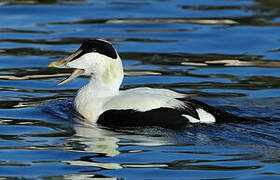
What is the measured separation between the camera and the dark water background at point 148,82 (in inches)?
293

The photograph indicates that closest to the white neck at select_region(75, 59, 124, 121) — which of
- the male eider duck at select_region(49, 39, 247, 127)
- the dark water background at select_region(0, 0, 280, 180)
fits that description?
the male eider duck at select_region(49, 39, 247, 127)

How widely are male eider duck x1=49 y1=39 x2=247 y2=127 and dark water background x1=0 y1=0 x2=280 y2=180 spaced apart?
0.15 m

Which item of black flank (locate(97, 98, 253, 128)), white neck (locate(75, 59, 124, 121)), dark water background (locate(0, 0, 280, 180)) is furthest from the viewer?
white neck (locate(75, 59, 124, 121))

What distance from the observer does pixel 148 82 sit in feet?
36.9

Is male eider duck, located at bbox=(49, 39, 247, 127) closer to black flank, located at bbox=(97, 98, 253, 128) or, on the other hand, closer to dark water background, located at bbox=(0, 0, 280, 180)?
black flank, located at bbox=(97, 98, 253, 128)

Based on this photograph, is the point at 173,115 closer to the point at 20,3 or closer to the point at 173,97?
the point at 173,97

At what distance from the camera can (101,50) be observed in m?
9.27

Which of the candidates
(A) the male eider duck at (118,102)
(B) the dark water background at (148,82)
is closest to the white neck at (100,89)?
(A) the male eider duck at (118,102)

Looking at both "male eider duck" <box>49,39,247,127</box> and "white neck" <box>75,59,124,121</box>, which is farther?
"white neck" <box>75,59,124,121</box>

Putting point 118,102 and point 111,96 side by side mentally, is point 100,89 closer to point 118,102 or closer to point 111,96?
point 111,96

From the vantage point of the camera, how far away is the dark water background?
293 inches

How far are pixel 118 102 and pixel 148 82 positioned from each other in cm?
241

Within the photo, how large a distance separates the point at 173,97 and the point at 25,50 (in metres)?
4.74

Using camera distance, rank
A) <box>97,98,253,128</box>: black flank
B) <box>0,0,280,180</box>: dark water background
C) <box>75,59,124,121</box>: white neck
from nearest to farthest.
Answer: <box>0,0,280,180</box>: dark water background < <box>97,98,253,128</box>: black flank < <box>75,59,124,121</box>: white neck
